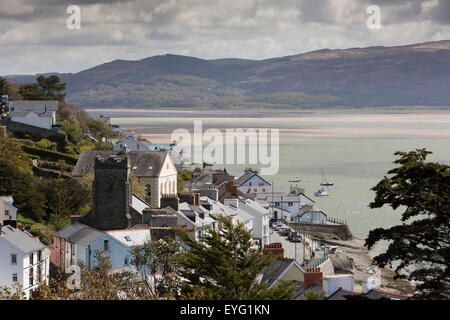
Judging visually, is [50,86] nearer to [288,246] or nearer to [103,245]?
[288,246]

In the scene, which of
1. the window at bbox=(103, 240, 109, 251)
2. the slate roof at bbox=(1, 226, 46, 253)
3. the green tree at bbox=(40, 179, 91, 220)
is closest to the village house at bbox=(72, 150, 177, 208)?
the green tree at bbox=(40, 179, 91, 220)

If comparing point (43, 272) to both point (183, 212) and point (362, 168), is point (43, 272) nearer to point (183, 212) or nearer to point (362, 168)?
point (183, 212)

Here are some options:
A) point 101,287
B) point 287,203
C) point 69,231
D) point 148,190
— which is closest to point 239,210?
point 148,190

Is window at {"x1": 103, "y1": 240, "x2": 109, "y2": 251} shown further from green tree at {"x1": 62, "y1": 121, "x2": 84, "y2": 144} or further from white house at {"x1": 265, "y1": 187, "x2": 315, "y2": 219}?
green tree at {"x1": 62, "y1": 121, "x2": 84, "y2": 144}

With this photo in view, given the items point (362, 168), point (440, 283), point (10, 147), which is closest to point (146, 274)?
point (440, 283)

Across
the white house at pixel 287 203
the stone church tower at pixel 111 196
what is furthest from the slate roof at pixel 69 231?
the white house at pixel 287 203

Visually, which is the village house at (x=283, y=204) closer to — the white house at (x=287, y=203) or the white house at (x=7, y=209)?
the white house at (x=287, y=203)
